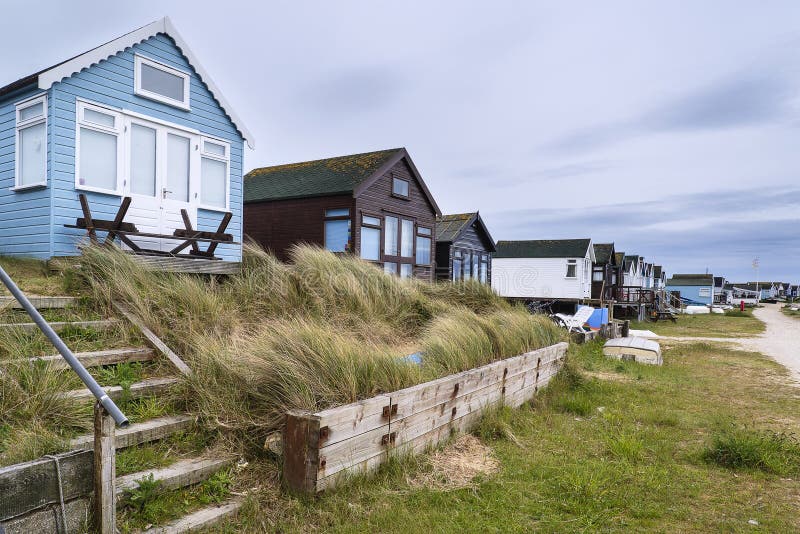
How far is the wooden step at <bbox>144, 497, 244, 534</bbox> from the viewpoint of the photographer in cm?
274

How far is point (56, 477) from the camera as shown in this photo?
237 cm

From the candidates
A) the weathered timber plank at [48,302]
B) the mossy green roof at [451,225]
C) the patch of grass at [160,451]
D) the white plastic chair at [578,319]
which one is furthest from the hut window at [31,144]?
the mossy green roof at [451,225]

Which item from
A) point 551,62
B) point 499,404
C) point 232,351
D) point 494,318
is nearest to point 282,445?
point 232,351

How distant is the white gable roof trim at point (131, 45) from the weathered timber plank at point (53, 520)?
8067mm

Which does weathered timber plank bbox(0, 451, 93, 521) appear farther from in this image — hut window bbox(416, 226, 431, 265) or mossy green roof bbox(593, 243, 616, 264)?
mossy green roof bbox(593, 243, 616, 264)

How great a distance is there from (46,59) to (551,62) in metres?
11.1

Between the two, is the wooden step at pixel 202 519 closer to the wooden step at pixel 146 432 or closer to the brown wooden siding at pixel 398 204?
the wooden step at pixel 146 432

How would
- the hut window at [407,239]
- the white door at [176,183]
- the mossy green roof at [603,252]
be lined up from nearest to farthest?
the white door at [176,183], the hut window at [407,239], the mossy green roof at [603,252]

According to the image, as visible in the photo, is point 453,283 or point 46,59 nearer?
point 46,59

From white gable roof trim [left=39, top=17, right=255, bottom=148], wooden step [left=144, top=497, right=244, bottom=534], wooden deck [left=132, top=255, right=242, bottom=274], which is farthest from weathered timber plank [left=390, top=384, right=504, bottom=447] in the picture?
white gable roof trim [left=39, top=17, right=255, bottom=148]

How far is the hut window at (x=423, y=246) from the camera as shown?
20.6 metres

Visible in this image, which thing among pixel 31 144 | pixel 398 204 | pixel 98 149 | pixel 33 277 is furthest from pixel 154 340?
pixel 398 204

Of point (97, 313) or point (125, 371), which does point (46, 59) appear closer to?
point (97, 313)

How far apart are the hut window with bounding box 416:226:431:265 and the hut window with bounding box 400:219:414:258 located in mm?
488
